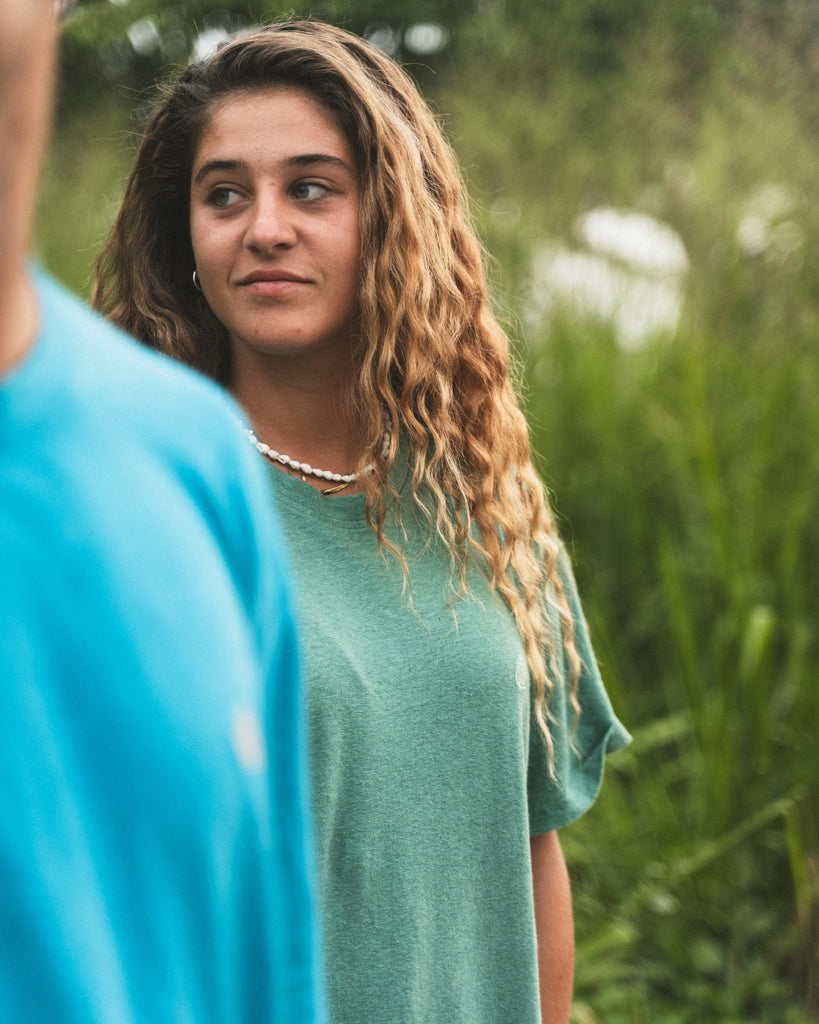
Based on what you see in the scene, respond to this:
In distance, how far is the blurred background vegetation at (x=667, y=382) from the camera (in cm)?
246

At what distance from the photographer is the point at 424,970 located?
1257 millimetres

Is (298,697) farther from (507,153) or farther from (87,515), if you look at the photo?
(507,153)

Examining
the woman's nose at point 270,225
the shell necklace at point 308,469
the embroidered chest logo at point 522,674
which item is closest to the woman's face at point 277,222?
the woman's nose at point 270,225

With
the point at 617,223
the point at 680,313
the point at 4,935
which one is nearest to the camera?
the point at 4,935

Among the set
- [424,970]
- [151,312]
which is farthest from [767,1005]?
[151,312]

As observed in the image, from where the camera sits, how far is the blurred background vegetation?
2.46 metres

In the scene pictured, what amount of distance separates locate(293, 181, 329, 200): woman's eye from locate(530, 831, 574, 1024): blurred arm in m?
0.87

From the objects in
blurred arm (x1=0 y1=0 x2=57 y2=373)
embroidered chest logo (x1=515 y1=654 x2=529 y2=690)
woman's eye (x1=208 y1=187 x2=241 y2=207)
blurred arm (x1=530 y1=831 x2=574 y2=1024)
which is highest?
woman's eye (x1=208 y1=187 x2=241 y2=207)

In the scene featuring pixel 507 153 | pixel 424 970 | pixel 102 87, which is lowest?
pixel 424 970

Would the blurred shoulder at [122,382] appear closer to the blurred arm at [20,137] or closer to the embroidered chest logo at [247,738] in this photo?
the blurred arm at [20,137]

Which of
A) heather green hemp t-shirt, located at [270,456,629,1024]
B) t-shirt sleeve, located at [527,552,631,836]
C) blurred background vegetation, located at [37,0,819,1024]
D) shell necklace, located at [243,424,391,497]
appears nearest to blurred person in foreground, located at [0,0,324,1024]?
heather green hemp t-shirt, located at [270,456,629,1024]

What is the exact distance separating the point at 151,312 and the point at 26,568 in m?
1.00

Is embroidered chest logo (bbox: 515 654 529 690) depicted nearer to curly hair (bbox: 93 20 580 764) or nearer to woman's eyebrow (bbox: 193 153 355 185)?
curly hair (bbox: 93 20 580 764)

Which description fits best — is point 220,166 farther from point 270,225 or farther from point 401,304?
point 401,304
